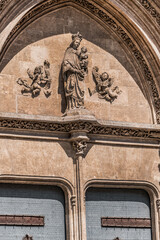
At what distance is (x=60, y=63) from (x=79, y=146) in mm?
1629

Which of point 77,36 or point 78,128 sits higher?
point 77,36

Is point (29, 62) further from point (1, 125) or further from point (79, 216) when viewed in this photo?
point (79, 216)

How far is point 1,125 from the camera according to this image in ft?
49.3

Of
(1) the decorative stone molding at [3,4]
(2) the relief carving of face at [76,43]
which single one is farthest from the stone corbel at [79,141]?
(1) the decorative stone molding at [3,4]

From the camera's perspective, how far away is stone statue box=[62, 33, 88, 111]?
15.6m

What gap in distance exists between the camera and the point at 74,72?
15.7 meters

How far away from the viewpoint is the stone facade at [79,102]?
50.0ft

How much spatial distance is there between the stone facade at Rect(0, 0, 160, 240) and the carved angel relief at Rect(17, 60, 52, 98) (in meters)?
0.02

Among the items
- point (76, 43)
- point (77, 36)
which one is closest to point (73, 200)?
point (76, 43)

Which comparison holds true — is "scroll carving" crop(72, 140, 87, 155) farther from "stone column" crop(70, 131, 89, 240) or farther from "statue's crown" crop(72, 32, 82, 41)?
"statue's crown" crop(72, 32, 82, 41)

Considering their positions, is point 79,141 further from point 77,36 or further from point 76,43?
point 77,36

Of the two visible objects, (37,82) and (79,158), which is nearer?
(79,158)

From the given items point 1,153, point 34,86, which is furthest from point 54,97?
point 1,153

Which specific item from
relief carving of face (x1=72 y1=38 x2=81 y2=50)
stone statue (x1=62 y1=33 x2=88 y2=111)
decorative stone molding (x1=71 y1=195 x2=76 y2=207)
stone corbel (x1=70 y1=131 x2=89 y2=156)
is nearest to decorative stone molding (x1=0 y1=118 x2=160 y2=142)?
stone corbel (x1=70 y1=131 x2=89 y2=156)
